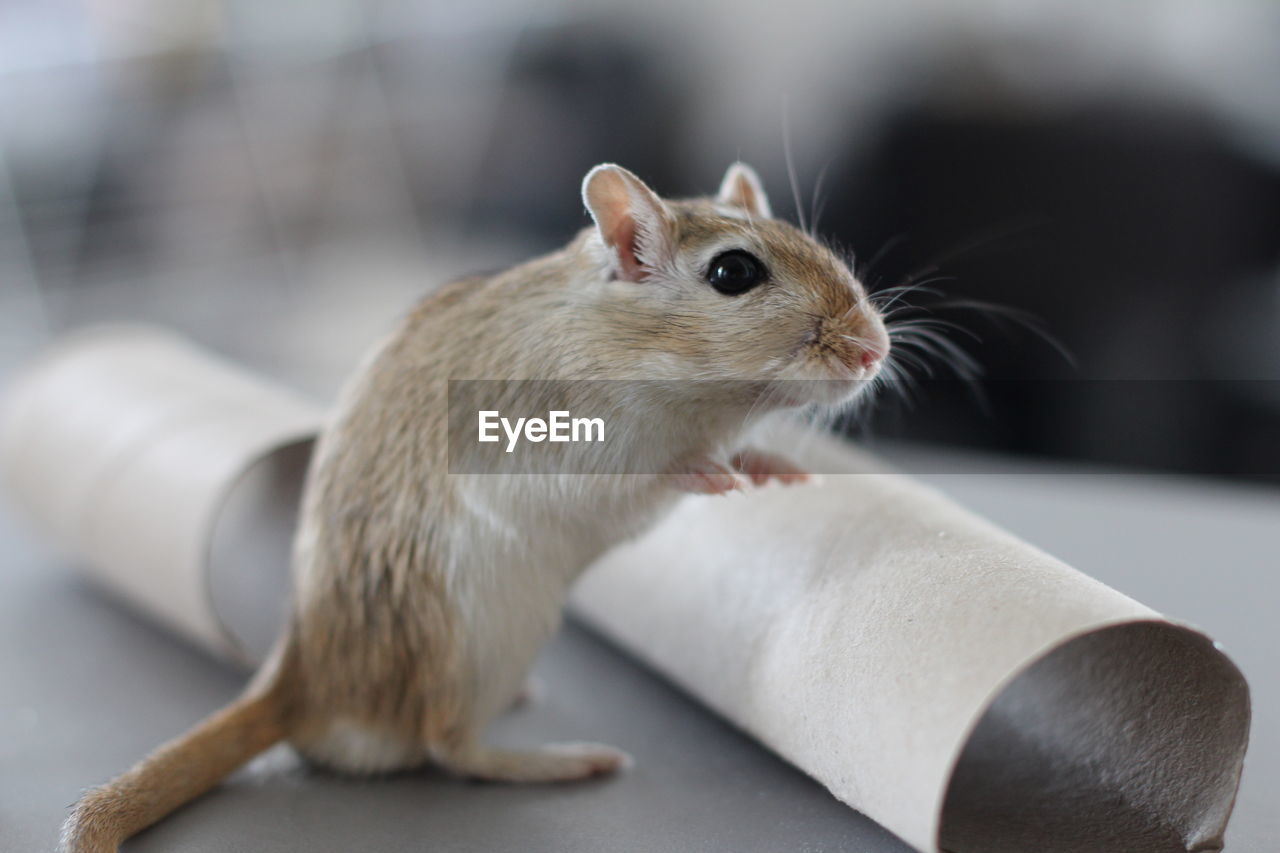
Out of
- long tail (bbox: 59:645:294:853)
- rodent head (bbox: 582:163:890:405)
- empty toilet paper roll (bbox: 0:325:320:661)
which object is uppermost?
rodent head (bbox: 582:163:890:405)

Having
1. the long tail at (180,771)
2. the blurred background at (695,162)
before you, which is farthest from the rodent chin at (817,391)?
the blurred background at (695,162)

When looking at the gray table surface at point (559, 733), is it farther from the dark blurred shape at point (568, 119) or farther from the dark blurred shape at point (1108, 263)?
the dark blurred shape at point (568, 119)

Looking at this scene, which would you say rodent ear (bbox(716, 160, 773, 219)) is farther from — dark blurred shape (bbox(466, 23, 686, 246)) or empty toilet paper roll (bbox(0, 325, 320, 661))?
dark blurred shape (bbox(466, 23, 686, 246))

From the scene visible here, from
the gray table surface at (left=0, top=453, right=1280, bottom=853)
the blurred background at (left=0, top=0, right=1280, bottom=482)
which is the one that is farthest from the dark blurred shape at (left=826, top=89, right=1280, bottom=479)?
the gray table surface at (left=0, top=453, right=1280, bottom=853)

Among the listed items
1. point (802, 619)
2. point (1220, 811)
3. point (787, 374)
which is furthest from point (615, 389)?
point (1220, 811)

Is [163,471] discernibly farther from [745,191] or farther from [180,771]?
[745,191]

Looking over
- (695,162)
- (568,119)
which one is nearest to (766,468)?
(695,162)

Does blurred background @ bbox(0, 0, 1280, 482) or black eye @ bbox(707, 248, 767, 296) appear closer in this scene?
black eye @ bbox(707, 248, 767, 296)
